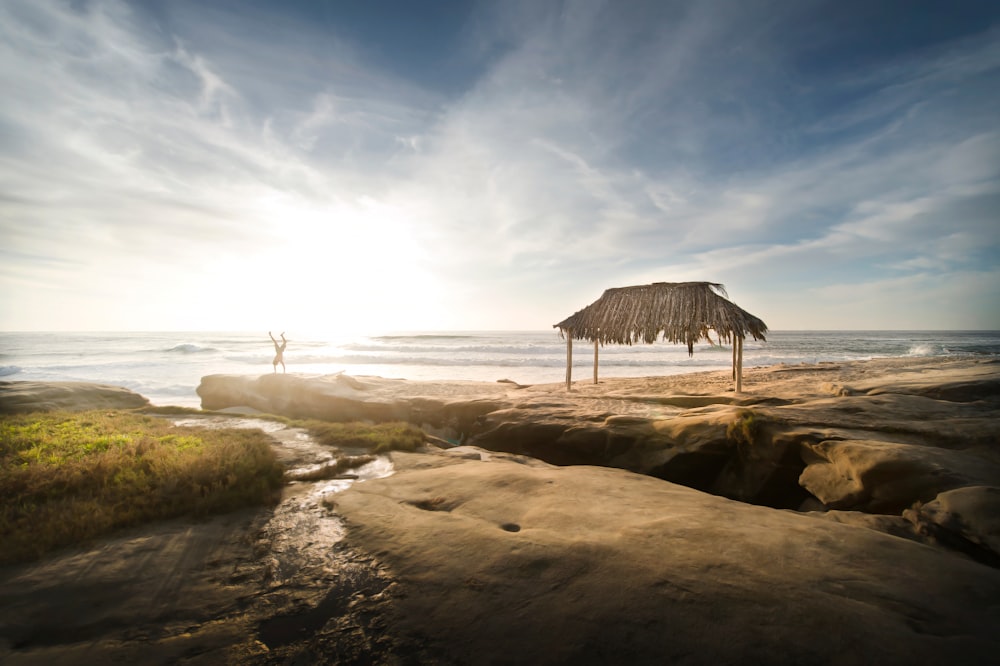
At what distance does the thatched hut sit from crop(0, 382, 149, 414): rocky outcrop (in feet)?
57.0

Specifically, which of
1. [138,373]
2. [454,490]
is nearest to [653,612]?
[454,490]

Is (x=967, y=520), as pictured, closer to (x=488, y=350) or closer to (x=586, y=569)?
(x=586, y=569)

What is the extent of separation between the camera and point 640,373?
28156 millimetres

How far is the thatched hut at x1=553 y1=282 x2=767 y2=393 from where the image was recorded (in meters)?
14.0

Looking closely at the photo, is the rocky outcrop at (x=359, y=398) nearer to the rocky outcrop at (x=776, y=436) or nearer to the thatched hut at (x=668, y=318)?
the rocky outcrop at (x=776, y=436)

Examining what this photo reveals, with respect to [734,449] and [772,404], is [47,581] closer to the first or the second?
[734,449]

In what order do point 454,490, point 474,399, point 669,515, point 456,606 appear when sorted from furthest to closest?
point 474,399 → point 454,490 → point 669,515 → point 456,606

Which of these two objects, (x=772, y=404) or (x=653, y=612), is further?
(x=772, y=404)

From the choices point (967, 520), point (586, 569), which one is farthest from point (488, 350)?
point (586, 569)

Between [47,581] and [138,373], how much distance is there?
32894 millimetres

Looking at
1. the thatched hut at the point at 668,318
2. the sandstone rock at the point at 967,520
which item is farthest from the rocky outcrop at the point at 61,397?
the sandstone rock at the point at 967,520

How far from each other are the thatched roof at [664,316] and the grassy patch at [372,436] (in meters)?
9.35

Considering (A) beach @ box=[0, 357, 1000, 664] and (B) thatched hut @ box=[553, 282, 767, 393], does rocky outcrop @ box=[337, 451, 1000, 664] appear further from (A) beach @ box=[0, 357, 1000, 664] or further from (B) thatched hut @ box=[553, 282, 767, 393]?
(B) thatched hut @ box=[553, 282, 767, 393]

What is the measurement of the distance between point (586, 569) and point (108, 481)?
6425mm
